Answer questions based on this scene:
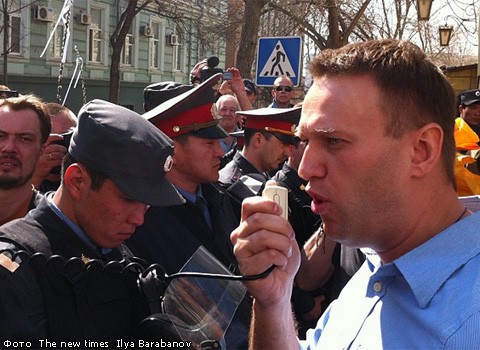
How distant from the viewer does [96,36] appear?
94.8ft

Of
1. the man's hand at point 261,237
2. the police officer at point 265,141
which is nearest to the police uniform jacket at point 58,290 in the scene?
the man's hand at point 261,237

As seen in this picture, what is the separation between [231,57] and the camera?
4041 cm

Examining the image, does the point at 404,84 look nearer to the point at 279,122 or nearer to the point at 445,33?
the point at 279,122

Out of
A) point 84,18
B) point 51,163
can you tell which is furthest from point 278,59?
point 84,18

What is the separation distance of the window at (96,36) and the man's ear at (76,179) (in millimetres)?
26581

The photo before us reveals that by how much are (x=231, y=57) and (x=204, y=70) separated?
33796 millimetres

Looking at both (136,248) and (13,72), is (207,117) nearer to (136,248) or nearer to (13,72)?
(136,248)

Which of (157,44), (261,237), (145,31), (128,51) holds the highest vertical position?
(145,31)

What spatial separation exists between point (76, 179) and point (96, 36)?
2716 cm

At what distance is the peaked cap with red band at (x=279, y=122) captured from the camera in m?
5.76

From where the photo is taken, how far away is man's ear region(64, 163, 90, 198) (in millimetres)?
2678

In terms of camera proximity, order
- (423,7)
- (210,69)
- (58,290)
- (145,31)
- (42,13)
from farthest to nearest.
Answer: (145,31) < (42,13) < (423,7) < (210,69) < (58,290)

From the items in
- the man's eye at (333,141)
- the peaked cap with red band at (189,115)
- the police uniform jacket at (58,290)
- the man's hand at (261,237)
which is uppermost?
the man's eye at (333,141)

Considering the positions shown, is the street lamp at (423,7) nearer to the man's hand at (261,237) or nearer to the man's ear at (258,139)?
the man's ear at (258,139)
